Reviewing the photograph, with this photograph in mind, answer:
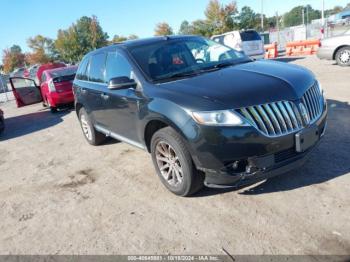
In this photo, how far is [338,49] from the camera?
12508 millimetres

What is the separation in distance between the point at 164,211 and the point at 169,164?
1.79 ft

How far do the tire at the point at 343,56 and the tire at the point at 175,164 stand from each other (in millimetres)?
10528

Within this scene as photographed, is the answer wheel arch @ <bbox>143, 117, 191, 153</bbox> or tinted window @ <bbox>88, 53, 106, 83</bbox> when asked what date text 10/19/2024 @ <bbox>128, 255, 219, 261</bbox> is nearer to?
wheel arch @ <bbox>143, 117, 191, 153</bbox>

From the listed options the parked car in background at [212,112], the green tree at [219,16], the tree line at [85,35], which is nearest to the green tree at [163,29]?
the tree line at [85,35]

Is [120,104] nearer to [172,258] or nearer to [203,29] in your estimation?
[172,258]

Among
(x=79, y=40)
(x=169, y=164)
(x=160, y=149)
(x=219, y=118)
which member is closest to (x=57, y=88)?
(x=160, y=149)

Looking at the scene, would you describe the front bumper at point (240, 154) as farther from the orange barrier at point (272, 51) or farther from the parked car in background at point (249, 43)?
the orange barrier at point (272, 51)

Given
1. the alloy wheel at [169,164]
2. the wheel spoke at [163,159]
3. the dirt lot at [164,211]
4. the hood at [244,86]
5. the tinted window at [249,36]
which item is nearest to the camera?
the dirt lot at [164,211]

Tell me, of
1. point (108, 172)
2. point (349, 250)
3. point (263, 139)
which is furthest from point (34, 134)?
point (349, 250)

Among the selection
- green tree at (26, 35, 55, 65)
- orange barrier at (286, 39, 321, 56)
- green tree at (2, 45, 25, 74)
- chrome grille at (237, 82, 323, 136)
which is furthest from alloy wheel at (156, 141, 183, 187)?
green tree at (2, 45, 25, 74)

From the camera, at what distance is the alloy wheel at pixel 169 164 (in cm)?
392

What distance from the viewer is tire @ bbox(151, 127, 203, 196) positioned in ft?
12.0

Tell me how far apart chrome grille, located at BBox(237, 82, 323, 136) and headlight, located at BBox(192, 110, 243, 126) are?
84mm

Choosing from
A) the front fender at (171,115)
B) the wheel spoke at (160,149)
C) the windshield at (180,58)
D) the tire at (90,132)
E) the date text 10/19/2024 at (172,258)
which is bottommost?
the date text 10/19/2024 at (172,258)
